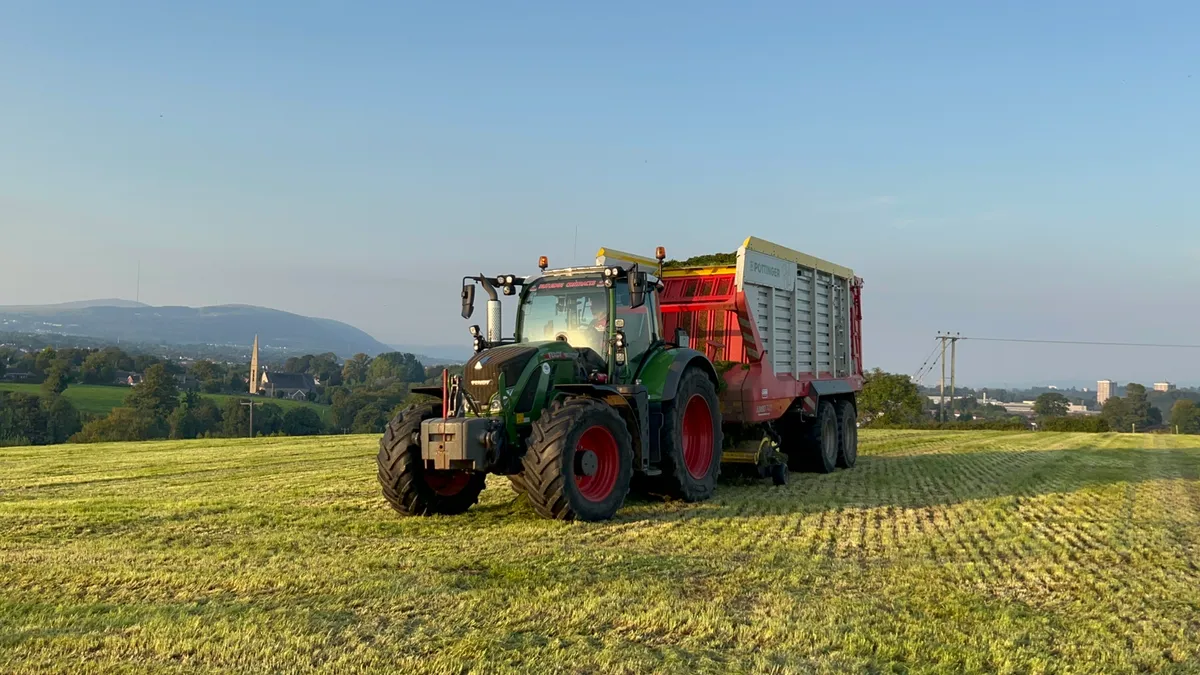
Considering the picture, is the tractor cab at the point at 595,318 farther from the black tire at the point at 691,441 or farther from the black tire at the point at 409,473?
the black tire at the point at 409,473

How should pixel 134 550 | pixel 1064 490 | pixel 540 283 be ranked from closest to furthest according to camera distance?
1. pixel 134 550
2. pixel 540 283
3. pixel 1064 490

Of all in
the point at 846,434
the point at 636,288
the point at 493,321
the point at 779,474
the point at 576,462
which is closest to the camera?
the point at 576,462

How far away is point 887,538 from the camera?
7.19 m

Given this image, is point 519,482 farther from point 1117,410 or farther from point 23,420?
point 1117,410

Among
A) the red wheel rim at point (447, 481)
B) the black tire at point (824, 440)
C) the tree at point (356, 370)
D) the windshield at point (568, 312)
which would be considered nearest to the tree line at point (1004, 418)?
the black tire at point (824, 440)

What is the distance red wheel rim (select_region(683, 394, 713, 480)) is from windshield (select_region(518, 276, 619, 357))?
1.41 meters

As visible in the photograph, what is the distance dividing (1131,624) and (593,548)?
3341mm

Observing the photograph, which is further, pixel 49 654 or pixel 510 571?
pixel 510 571

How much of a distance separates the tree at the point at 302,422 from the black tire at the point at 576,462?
3698 centimetres

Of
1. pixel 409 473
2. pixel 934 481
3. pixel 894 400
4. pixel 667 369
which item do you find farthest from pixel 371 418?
pixel 409 473

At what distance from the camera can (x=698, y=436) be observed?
977 cm

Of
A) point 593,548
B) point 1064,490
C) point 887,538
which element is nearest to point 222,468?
point 593,548

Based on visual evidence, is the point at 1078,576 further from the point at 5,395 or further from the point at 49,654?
the point at 5,395

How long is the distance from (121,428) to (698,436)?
37.2 m
